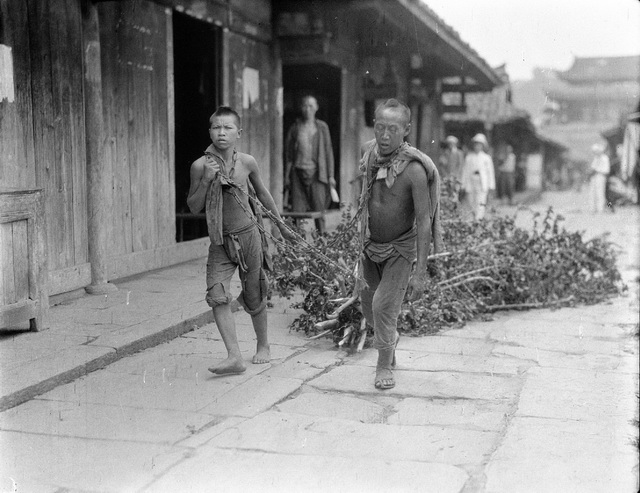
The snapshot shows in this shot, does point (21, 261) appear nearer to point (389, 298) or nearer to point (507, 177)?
point (389, 298)

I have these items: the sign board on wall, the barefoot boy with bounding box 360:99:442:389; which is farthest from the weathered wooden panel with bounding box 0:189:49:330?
the sign board on wall

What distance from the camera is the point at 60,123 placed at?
628 cm

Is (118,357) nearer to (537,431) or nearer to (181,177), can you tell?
(537,431)

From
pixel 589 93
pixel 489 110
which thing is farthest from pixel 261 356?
pixel 589 93

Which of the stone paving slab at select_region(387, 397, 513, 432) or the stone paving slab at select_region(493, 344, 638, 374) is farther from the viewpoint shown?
the stone paving slab at select_region(493, 344, 638, 374)

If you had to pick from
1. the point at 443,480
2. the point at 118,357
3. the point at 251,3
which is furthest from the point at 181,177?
the point at 443,480

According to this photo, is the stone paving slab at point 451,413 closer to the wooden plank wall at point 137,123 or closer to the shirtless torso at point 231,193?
the shirtless torso at point 231,193

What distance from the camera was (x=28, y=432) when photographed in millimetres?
3615

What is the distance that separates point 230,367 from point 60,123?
2915 mm

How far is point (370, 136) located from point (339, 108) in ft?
6.43

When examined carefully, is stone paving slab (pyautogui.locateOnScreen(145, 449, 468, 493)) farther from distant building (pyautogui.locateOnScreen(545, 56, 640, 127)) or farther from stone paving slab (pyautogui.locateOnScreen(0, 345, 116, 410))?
distant building (pyautogui.locateOnScreen(545, 56, 640, 127))

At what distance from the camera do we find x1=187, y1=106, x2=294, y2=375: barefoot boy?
4.46 m

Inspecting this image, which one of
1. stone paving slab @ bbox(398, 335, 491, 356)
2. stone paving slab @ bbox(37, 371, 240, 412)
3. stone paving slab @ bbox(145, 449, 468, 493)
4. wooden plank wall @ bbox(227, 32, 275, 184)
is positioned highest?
wooden plank wall @ bbox(227, 32, 275, 184)

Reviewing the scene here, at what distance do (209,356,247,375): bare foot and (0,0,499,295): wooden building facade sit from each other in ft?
5.86
